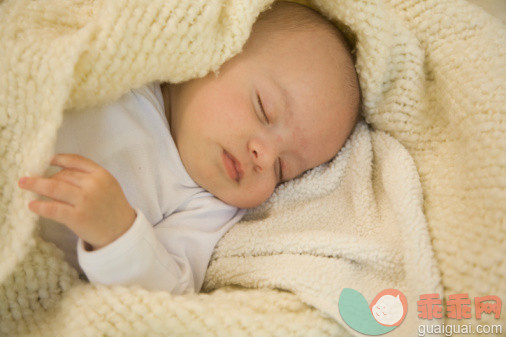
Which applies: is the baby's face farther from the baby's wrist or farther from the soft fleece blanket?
the baby's wrist

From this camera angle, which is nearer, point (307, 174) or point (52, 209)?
point (52, 209)

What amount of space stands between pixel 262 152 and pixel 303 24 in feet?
1.12

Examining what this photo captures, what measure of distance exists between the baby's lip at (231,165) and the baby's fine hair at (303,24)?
0.31 metres

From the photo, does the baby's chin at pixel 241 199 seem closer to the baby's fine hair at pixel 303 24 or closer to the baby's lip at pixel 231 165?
the baby's lip at pixel 231 165

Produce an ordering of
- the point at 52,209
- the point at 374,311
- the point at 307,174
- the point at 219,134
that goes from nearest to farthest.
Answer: the point at 52,209, the point at 374,311, the point at 219,134, the point at 307,174

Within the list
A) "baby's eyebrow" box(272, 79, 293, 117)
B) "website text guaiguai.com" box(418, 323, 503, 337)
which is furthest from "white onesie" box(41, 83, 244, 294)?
"website text guaiguai.com" box(418, 323, 503, 337)

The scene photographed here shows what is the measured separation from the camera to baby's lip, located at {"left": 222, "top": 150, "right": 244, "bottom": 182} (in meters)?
0.99

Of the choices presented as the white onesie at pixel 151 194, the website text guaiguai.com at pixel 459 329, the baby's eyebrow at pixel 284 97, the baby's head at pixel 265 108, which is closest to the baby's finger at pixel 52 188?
the white onesie at pixel 151 194

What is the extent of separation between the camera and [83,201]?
0.74 meters

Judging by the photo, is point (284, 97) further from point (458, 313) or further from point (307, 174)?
point (458, 313)

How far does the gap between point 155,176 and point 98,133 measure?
0.16m

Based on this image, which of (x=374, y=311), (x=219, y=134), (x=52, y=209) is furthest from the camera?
(x=219, y=134)

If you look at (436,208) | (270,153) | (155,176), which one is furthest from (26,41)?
(436,208)

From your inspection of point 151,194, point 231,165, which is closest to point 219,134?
point 231,165
